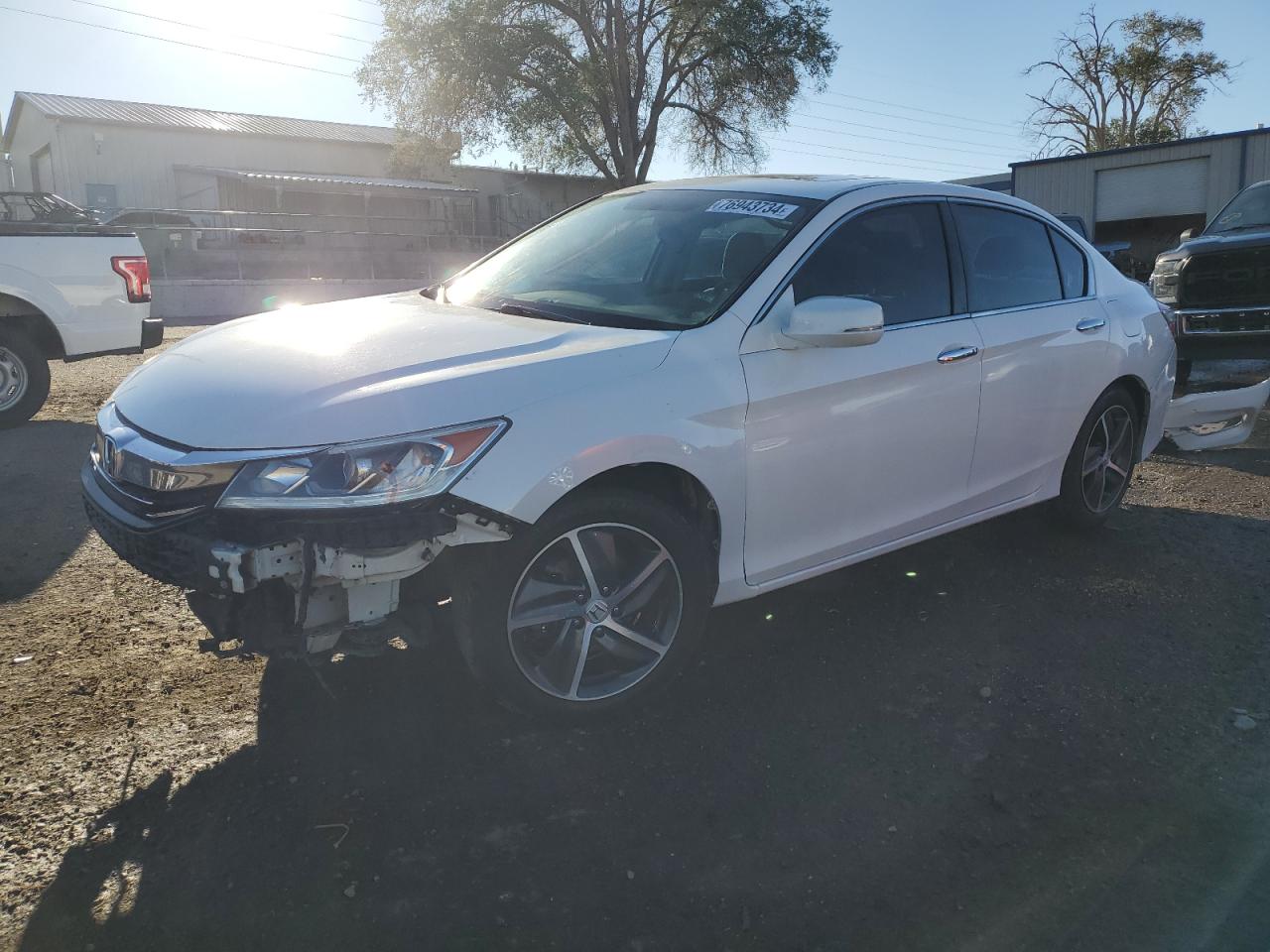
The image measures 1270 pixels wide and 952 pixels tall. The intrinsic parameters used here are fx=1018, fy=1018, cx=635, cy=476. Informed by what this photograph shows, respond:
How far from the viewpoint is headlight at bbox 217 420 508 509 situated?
2605 mm

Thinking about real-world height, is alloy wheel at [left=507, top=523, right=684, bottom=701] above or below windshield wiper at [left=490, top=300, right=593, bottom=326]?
below

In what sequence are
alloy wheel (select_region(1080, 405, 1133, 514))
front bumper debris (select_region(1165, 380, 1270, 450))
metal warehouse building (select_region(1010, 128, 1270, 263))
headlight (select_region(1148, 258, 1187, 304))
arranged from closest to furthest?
1. alloy wheel (select_region(1080, 405, 1133, 514))
2. front bumper debris (select_region(1165, 380, 1270, 450))
3. headlight (select_region(1148, 258, 1187, 304))
4. metal warehouse building (select_region(1010, 128, 1270, 263))

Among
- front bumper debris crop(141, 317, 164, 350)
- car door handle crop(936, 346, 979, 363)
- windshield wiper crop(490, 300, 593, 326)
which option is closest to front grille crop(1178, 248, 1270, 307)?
car door handle crop(936, 346, 979, 363)

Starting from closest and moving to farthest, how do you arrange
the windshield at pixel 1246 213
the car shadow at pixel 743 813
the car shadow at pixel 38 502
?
the car shadow at pixel 743 813
the car shadow at pixel 38 502
the windshield at pixel 1246 213

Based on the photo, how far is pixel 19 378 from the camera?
25.8 ft

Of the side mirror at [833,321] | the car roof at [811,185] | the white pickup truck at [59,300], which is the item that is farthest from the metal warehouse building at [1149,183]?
the side mirror at [833,321]

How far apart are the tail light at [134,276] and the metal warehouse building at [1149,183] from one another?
22753 mm

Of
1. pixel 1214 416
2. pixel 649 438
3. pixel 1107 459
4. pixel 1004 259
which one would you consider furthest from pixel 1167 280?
pixel 649 438

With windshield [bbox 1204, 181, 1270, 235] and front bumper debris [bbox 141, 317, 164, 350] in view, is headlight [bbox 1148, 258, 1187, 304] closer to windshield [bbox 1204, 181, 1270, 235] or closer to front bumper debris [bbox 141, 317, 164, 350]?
windshield [bbox 1204, 181, 1270, 235]

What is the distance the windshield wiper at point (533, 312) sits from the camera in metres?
3.52

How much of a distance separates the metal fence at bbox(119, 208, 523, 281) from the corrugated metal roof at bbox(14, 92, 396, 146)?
1244cm

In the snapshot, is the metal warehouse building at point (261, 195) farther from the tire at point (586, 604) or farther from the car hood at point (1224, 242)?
the tire at point (586, 604)

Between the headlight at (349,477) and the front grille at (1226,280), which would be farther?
the front grille at (1226,280)

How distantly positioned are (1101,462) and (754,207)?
2.38 metres
